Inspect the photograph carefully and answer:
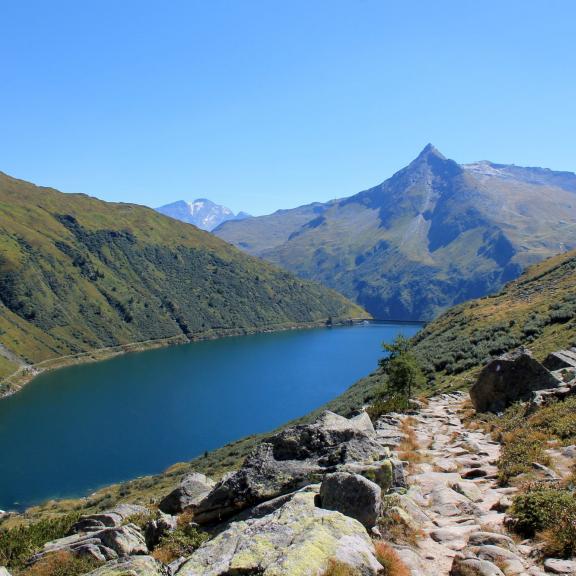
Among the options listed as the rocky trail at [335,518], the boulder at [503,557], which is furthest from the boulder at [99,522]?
the boulder at [503,557]

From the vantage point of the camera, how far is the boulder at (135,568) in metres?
10.8

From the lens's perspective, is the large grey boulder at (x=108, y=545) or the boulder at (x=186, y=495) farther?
the boulder at (x=186, y=495)

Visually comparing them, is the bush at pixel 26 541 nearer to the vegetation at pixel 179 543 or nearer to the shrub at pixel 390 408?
the vegetation at pixel 179 543

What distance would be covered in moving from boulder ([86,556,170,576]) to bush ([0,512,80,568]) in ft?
26.0

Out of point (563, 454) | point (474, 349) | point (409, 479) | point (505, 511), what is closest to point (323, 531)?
point (505, 511)

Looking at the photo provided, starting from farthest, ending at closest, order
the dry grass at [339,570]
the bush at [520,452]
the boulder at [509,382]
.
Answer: the boulder at [509,382], the bush at [520,452], the dry grass at [339,570]

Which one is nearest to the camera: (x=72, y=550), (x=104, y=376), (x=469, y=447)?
(x=72, y=550)

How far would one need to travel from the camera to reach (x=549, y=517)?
12.1 m

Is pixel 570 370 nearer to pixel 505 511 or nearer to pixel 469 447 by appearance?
pixel 469 447

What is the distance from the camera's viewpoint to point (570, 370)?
Result: 29703 mm

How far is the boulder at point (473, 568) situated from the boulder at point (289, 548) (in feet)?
6.23

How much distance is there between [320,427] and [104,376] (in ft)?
639

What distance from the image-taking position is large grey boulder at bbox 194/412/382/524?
49.9ft

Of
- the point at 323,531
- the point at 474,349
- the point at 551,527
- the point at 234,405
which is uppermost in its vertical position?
the point at 323,531
